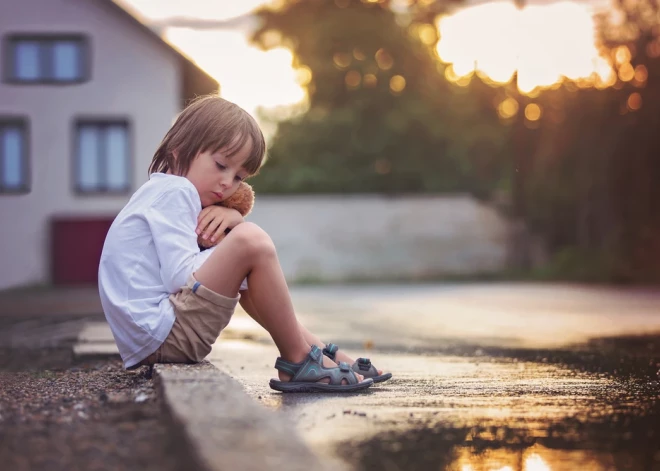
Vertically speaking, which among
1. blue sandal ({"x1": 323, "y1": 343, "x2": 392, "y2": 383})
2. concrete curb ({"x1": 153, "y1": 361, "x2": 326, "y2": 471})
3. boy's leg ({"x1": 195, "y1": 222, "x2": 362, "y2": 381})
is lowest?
blue sandal ({"x1": 323, "y1": 343, "x2": 392, "y2": 383})

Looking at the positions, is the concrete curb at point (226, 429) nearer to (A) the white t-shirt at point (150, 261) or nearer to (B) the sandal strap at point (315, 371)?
(A) the white t-shirt at point (150, 261)

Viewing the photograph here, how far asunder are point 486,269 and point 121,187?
393 inches

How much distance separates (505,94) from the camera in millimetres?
34562

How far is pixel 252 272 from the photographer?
376 centimetres

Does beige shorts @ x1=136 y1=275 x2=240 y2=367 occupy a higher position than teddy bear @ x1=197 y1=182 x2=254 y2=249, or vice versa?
teddy bear @ x1=197 y1=182 x2=254 y2=249

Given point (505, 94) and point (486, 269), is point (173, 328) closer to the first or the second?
point (486, 269)

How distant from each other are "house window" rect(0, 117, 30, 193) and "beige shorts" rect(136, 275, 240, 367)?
17735 mm

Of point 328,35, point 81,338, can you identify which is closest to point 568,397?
point 81,338

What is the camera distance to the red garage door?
2036cm

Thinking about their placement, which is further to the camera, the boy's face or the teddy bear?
the teddy bear

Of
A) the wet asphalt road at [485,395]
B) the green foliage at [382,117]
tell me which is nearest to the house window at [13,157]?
the green foliage at [382,117]

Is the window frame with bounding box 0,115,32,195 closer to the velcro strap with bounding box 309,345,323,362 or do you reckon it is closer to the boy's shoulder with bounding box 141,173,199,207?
the boy's shoulder with bounding box 141,173,199,207

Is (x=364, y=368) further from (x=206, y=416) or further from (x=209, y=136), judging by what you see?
(x=206, y=416)

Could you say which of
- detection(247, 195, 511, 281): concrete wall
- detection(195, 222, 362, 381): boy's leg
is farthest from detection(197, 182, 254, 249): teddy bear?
detection(247, 195, 511, 281): concrete wall
